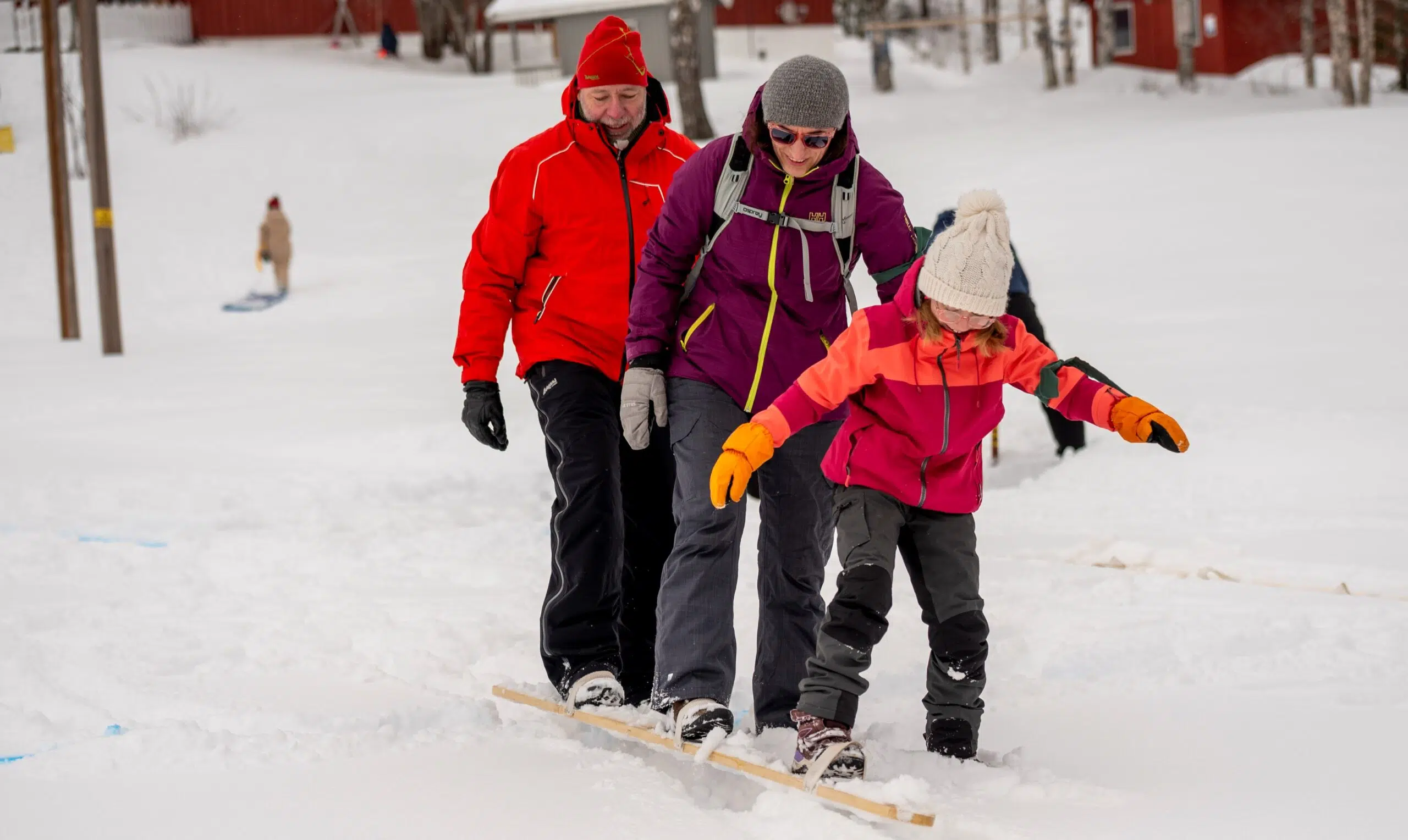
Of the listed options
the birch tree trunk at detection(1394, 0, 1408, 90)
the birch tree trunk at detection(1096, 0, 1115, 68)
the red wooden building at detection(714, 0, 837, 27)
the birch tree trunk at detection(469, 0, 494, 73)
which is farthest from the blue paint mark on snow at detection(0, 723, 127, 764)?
the red wooden building at detection(714, 0, 837, 27)

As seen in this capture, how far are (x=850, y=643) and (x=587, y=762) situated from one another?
2.29ft

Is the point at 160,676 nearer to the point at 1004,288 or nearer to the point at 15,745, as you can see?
the point at 15,745

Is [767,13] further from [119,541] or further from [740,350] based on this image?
[740,350]

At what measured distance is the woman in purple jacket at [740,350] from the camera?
3.46 meters

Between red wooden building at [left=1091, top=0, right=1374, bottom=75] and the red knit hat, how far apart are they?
105 ft

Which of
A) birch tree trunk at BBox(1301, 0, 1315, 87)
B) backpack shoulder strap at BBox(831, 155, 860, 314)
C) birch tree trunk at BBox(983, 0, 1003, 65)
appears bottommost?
backpack shoulder strap at BBox(831, 155, 860, 314)

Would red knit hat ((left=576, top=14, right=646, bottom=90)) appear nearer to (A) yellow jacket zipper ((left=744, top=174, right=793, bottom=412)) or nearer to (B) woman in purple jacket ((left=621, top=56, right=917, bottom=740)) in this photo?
(B) woman in purple jacket ((left=621, top=56, right=917, bottom=740))

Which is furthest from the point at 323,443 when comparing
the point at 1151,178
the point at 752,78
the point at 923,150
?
the point at 752,78

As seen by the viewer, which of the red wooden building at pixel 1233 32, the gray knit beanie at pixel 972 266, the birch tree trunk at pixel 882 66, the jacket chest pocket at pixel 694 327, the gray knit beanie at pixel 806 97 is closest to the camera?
the gray knit beanie at pixel 972 266

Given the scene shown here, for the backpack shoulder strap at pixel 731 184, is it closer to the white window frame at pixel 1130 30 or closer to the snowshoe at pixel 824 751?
the snowshoe at pixel 824 751

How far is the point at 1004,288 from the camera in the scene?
3.16 metres

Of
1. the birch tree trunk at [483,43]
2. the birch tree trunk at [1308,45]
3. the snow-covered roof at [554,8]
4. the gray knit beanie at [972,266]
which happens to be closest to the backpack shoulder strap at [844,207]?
the gray knit beanie at [972,266]

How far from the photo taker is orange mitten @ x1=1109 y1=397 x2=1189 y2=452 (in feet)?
10.2

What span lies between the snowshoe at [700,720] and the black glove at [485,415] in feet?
3.19
